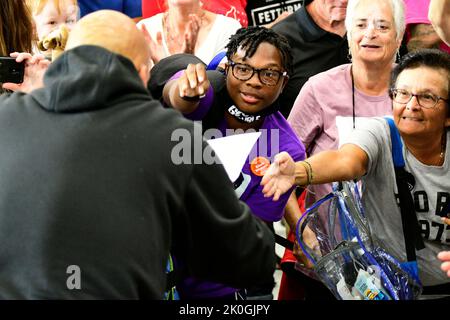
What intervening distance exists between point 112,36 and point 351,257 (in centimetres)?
126

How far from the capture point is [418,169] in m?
3.13

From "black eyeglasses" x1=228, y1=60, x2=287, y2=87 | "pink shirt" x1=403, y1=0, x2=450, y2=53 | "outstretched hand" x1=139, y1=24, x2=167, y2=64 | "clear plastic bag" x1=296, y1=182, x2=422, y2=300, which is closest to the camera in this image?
"clear plastic bag" x1=296, y1=182, x2=422, y2=300

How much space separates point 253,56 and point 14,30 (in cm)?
99

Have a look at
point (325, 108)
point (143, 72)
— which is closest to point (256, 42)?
point (325, 108)

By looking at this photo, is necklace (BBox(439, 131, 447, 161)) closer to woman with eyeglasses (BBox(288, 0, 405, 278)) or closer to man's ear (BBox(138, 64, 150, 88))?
woman with eyeglasses (BBox(288, 0, 405, 278))

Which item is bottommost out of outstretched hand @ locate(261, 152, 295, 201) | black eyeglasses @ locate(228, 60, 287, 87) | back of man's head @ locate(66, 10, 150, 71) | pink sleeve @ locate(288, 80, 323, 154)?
pink sleeve @ locate(288, 80, 323, 154)

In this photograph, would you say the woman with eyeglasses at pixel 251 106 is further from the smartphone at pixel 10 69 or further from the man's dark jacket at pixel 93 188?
the man's dark jacket at pixel 93 188

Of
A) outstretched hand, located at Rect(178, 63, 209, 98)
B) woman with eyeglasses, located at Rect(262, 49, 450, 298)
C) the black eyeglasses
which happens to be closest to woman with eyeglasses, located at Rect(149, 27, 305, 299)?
the black eyeglasses

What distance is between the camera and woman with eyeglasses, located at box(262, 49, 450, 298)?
3.11 m

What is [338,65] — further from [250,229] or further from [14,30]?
[250,229]

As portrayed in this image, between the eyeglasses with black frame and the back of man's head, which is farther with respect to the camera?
the eyeglasses with black frame

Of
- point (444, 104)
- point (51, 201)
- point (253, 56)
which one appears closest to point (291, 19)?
point (253, 56)

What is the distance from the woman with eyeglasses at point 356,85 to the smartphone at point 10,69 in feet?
4.29

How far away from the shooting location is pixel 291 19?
14.5 feet
